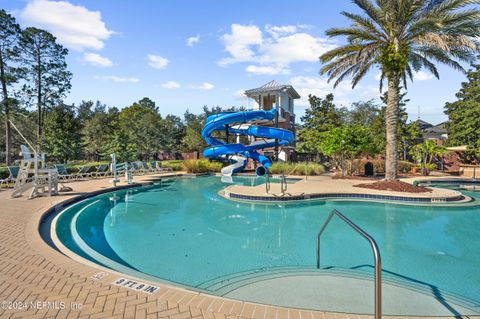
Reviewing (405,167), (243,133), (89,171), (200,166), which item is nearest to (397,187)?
(243,133)

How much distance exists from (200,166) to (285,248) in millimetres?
18256

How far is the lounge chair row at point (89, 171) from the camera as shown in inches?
579

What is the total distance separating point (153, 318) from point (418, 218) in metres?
9.23

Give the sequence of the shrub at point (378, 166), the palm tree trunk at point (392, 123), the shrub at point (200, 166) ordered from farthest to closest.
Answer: the shrub at point (200, 166) < the shrub at point (378, 166) < the palm tree trunk at point (392, 123)

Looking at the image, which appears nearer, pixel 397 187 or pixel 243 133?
pixel 397 187

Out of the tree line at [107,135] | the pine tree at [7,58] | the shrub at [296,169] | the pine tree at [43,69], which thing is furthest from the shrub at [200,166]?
the pine tree at [43,69]

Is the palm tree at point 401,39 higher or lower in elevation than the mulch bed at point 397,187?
higher

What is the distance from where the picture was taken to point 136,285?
148 inches

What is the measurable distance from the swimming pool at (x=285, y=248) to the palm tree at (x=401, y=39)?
653cm

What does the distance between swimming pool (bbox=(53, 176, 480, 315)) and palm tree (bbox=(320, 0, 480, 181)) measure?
21.4 ft

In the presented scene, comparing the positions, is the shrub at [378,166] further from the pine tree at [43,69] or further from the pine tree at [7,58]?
the pine tree at [43,69]

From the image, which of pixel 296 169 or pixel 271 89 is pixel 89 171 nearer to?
pixel 296 169

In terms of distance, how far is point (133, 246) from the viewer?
677 centimetres

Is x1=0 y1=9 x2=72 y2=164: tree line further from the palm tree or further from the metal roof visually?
the palm tree
